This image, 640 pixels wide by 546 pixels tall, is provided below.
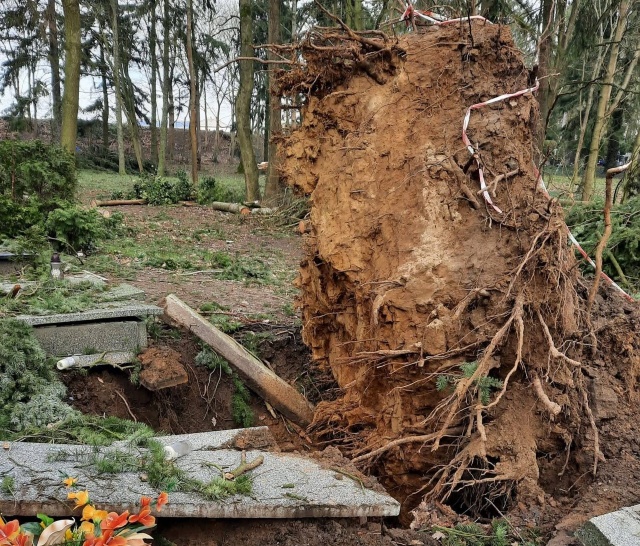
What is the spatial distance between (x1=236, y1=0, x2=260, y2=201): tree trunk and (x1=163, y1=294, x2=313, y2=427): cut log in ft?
35.4

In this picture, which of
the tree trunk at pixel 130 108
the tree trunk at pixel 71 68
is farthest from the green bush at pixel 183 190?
the tree trunk at pixel 130 108

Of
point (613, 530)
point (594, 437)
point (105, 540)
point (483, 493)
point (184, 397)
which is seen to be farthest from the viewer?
point (184, 397)

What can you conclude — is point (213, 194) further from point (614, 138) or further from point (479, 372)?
point (614, 138)

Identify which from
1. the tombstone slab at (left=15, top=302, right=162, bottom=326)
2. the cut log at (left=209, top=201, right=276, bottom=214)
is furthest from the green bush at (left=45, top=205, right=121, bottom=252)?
the cut log at (left=209, top=201, right=276, bottom=214)

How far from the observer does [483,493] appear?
10.8 feet

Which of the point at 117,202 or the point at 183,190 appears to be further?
the point at 183,190

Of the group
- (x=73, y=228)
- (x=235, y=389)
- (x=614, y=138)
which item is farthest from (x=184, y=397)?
(x=614, y=138)

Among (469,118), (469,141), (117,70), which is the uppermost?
(117,70)

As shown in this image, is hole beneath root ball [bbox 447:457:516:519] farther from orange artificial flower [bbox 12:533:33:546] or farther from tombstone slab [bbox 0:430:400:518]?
orange artificial flower [bbox 12:533:33:546]

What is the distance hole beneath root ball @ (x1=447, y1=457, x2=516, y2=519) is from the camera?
3221 millimetres

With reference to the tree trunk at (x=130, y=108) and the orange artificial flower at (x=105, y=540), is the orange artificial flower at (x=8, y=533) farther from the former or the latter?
the tree trunk at (x=130, y=108)

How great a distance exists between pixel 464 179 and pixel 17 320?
11.3 ft

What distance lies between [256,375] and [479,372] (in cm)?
242

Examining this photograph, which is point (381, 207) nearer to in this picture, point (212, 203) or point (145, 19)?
point (212, 203)
